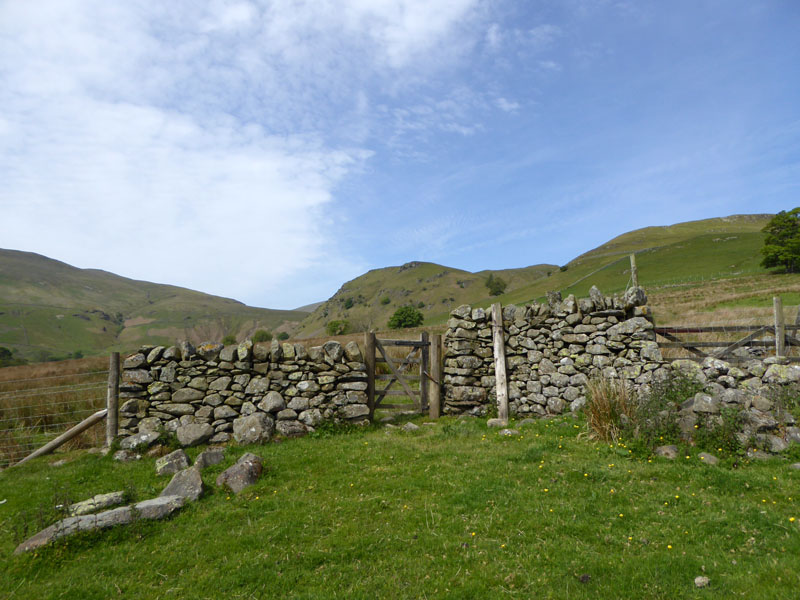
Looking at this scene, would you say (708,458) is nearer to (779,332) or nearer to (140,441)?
(779,332)

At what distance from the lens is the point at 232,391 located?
10.0 metres

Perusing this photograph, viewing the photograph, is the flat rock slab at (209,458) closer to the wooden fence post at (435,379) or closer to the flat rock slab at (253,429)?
the flat rock slab at (253,429)

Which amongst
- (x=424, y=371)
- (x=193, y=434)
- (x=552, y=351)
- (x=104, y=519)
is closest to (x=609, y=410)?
(x=552, y=351)

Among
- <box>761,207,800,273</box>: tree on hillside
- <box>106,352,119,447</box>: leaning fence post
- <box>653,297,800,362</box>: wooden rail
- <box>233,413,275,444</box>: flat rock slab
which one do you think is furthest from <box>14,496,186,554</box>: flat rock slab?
<box>761,207,800,273</box>: tree on hillside

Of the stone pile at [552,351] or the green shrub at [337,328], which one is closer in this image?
the stone pile at [552,351]

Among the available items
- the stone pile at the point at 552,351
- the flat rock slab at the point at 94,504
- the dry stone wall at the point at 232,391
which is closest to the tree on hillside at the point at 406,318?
the stone pile at the point at 552,351

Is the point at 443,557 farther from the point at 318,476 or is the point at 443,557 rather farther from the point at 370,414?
the point at 370,414

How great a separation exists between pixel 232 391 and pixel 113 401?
2.74 metres

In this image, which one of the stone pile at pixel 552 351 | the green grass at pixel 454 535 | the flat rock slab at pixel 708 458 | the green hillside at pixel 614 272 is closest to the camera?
the green grass at pixel 454 535

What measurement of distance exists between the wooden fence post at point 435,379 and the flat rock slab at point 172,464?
6.37 metres

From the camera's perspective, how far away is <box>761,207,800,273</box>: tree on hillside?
55.6m

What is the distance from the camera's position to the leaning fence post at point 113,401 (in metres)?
9.73

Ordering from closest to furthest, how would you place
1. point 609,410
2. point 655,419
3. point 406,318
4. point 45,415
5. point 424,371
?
1. point 655,419
2. point 609,410
3. point 45,415
4. point 424,371
5. point 406,318

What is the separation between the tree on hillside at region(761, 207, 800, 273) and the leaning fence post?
7200 centimetres
